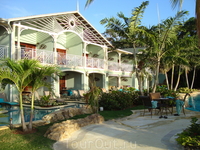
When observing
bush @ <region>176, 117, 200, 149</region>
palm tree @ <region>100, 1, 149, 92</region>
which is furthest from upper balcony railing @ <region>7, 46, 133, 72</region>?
bush @ <region>176, 117, 200, 149</region>

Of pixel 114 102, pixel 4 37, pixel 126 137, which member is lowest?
pixel 126 137

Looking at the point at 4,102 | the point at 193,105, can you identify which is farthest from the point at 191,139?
the point at 193,105

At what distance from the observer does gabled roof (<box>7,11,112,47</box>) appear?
14.2 metres

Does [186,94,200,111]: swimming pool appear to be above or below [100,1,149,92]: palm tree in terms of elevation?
below

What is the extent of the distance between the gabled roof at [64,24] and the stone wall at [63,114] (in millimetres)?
7511

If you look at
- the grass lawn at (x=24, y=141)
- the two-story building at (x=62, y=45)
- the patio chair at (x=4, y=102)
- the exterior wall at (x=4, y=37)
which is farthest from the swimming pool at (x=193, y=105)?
the exterior wall at (x=4, y=37)

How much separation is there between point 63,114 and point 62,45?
11.9 m

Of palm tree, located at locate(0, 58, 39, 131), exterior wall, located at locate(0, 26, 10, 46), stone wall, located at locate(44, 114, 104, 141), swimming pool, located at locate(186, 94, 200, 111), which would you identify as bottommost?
swimming pool, located at locate(186, 94, 200, 111)

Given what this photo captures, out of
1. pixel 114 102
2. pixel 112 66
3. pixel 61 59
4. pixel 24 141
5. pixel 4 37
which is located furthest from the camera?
pixel 112 66

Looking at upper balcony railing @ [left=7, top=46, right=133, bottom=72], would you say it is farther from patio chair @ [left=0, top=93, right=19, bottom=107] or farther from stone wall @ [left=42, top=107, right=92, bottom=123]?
stone wall @ [left=42, top=107, right=92, bottom=123]

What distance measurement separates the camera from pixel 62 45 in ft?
62.7

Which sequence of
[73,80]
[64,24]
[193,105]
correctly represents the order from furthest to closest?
[73,80], [64,24], [193,105]

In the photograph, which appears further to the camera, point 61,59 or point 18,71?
point 61,59

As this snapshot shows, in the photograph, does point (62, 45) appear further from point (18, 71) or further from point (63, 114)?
point (18, 71)
